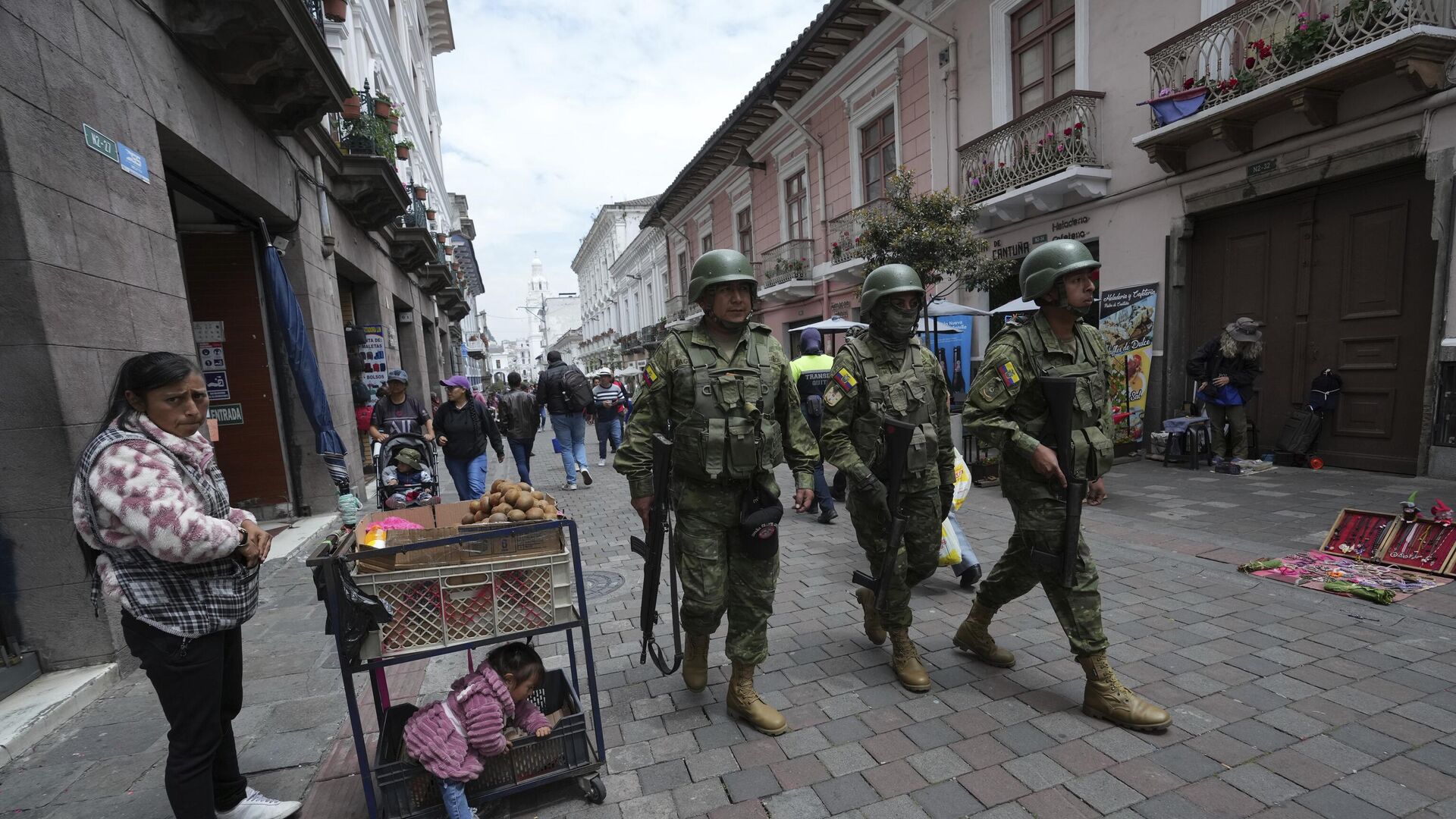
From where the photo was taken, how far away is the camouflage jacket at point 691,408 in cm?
290

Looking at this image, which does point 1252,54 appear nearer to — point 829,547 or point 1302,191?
point 1302,191

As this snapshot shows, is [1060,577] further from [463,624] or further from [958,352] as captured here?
[958,352]

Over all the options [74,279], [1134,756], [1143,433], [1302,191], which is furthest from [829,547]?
[1302,191]

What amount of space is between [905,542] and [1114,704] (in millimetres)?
1093

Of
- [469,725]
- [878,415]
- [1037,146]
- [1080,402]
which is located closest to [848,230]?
[1037,146]

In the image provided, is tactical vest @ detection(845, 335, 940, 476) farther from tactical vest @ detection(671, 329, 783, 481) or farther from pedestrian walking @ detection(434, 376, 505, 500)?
pedestrian walking @ detection(434, 376, 505, 500)

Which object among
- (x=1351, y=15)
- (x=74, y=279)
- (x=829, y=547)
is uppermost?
(x=1351, y=15)

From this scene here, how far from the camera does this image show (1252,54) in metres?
7.27

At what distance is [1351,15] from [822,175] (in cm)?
1098

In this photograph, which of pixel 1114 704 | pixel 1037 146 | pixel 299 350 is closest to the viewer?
pixel 1114 704

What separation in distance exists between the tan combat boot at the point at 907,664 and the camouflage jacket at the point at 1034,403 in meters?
0.91

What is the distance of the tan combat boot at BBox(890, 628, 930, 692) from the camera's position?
3119 millimetres

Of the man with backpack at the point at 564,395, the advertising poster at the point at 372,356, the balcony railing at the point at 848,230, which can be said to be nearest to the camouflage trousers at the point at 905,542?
the man with backpack at the point at 564,395

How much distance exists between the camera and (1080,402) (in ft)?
9.52
